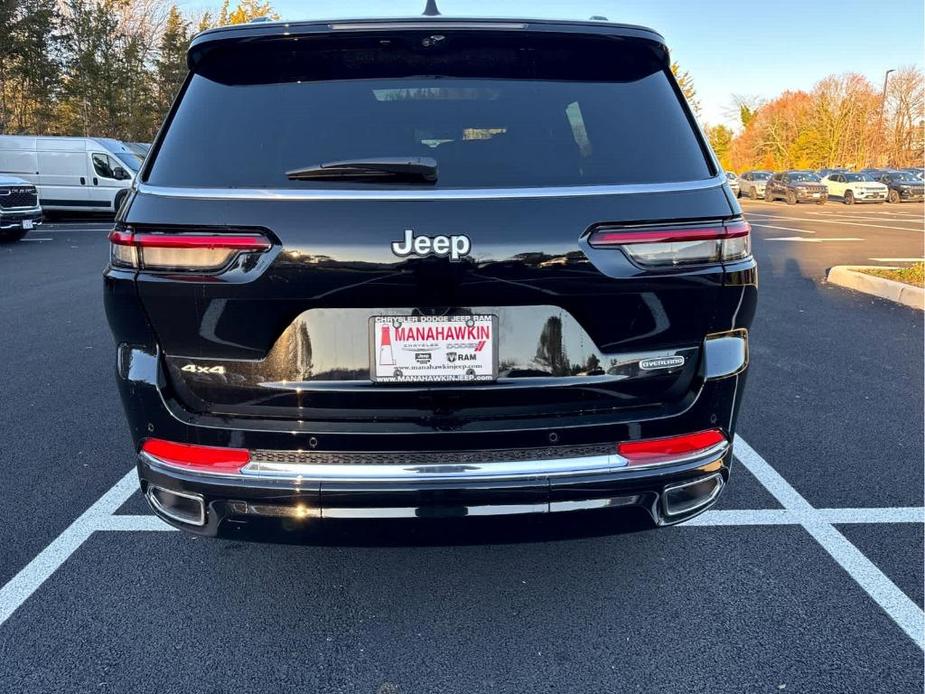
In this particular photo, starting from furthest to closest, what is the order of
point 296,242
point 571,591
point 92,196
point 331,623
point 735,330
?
point 92,196 < point 571,591 < point 331,623 < point 735,330 < point 296,242

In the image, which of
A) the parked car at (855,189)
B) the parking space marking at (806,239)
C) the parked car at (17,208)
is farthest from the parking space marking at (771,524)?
the parked car at (855,189)

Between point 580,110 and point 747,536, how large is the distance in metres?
1.91

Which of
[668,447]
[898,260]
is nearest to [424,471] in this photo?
[668,447]

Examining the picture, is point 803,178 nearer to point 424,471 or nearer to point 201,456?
point 424,471

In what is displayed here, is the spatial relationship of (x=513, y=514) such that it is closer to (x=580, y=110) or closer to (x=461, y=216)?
(x=461, y=216)

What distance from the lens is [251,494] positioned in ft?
6.70

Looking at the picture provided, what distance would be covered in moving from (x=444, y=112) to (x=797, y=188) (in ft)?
123

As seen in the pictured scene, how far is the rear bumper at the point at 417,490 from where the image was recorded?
2.01 metres

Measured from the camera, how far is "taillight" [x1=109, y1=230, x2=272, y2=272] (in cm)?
197

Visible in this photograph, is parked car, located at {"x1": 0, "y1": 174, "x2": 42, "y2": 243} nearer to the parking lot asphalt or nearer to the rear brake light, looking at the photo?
the parking lot asphalt

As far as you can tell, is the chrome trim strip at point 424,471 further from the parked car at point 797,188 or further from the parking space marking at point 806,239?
the parked car at point 797,188

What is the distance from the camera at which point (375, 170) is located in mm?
2016

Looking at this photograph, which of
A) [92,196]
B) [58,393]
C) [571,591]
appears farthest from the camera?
[92,196]

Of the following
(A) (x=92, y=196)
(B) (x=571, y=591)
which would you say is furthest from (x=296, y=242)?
(A) (x=92, y=196)
